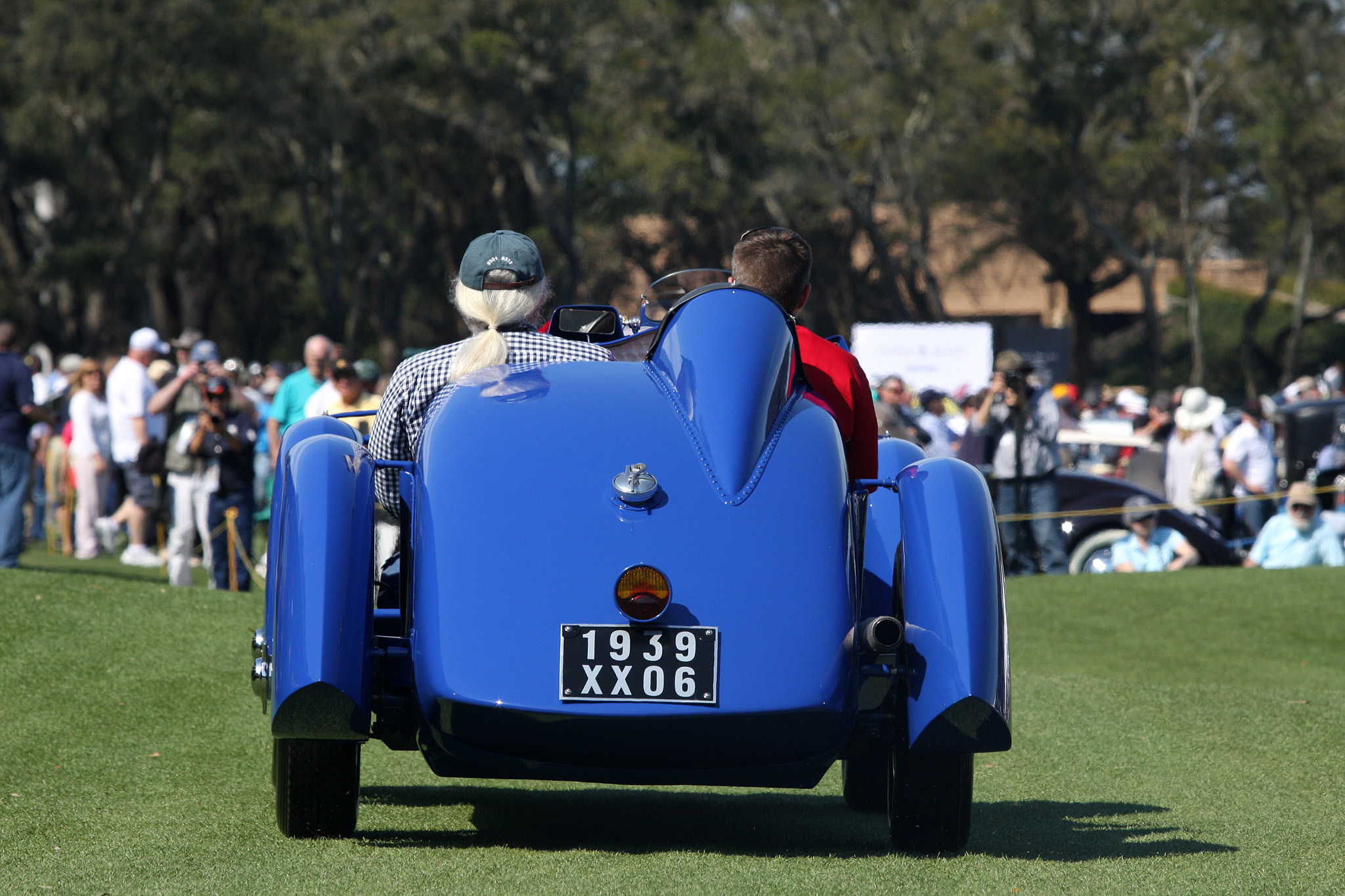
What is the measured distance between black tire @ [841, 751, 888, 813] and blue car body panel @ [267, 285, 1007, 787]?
1.26m

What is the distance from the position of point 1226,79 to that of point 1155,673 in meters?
34.9

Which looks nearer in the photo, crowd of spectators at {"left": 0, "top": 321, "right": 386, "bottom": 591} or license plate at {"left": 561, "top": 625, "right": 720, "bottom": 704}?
license plate at {"left": 561, "top": 625, "right": 720, "bottom": 704}

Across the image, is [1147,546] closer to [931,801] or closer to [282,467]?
[931,801]

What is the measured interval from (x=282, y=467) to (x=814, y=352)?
1553 mm

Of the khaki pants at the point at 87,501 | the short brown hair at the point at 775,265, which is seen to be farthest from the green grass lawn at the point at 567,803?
the khaki pants at the point at 87,501

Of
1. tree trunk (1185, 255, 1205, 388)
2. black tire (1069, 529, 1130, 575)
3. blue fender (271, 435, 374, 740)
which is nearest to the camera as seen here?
blue fender (271, 435, 374, 740)

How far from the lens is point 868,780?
17.7 feet

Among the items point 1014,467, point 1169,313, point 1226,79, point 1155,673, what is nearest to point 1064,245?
point 1226,79

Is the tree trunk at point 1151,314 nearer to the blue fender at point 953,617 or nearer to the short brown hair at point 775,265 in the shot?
the short brown hair at point 775,265

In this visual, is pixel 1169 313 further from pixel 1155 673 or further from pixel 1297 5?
pixel 1155 673

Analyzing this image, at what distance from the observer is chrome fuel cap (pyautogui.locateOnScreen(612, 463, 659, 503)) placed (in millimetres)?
3867

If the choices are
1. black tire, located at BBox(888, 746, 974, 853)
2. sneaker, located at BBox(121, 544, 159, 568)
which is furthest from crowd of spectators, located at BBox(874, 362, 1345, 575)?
black tire, located at BBox(888, 746, 974, 853)

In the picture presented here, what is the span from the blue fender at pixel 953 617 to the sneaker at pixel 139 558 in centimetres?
1085

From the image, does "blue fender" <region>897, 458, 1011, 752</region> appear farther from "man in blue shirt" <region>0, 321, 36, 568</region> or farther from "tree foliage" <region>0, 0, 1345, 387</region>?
"tree foliage" <region>0, 0, 1345, 387</region>
